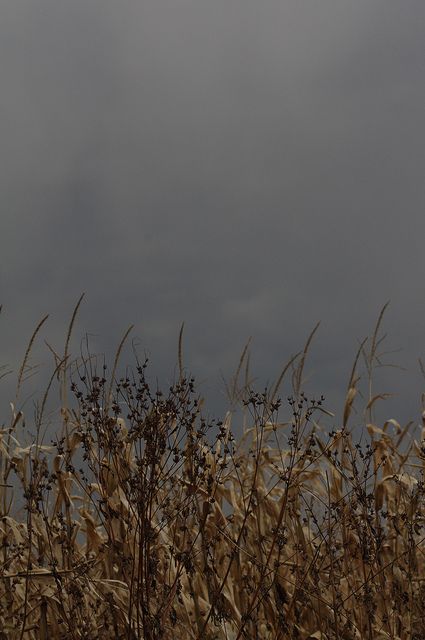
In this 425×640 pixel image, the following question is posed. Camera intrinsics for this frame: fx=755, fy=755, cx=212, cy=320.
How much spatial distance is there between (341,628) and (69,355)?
2.25 m

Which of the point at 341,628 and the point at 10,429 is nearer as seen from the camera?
the point at 341,628

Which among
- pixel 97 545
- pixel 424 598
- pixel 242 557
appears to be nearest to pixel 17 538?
pixel 97 545

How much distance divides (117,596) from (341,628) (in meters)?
1.43

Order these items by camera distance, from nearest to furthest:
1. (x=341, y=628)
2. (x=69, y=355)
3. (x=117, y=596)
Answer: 1. (x=117, y=596)
2. (x=341, y=628)
3. (x=69, y=355)

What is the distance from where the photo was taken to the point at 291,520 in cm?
502

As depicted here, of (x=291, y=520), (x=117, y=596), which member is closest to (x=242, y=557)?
(x=291, y=520)

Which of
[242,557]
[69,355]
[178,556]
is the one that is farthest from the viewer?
[242,557]

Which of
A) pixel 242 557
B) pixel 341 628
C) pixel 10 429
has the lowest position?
pixel 341 628

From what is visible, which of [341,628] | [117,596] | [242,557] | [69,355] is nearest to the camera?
[117,596]

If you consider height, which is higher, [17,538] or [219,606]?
[17,538]

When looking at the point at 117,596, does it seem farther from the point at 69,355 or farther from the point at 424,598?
the point at 424,598

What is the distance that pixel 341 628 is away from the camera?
170 inches

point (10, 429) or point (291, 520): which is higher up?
point (10, 429)

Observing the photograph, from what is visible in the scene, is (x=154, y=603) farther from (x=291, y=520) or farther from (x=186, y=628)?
(x=291, y=520)
